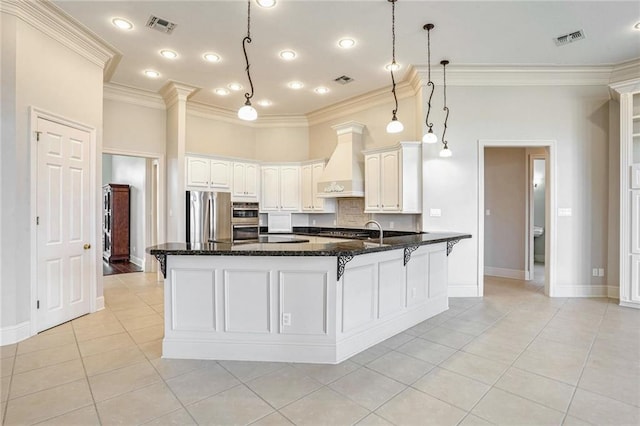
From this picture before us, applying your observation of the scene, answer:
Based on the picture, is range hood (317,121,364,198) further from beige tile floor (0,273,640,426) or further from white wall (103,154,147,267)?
white wall (103,154,147,267)

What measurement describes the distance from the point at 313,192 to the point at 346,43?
3104 mm

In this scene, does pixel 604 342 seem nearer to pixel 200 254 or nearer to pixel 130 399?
pixel 200 254

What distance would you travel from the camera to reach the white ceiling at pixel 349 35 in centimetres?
347

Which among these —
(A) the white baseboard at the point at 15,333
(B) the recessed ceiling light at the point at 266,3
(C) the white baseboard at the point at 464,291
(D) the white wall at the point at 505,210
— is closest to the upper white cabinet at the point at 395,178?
(C) the white baseboard at the point at 464,291

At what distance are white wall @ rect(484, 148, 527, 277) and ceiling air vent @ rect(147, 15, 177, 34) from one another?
18.5ft

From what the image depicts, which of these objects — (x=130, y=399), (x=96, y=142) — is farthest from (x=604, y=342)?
(x=96, y=142)


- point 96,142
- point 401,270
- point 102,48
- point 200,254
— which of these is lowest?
point 401,270

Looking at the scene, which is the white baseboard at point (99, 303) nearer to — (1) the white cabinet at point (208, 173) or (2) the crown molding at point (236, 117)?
(1) the white cabinet at point (208, 173)

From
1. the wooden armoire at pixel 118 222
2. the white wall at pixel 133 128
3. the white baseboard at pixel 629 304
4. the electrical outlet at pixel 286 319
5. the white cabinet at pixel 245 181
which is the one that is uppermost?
the white wall at pixel 133 128

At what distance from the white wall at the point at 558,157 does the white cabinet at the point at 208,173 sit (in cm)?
391

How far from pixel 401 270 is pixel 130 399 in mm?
2579

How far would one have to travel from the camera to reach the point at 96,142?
4242 millimetres

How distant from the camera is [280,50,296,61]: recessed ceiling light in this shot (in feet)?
14.6

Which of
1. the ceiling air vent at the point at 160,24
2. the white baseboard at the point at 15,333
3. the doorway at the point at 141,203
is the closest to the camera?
the white baseboard at the point at 15,333
